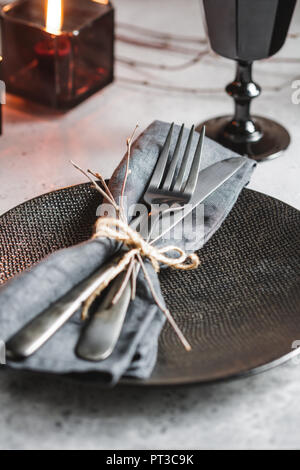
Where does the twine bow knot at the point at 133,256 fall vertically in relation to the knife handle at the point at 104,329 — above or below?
above

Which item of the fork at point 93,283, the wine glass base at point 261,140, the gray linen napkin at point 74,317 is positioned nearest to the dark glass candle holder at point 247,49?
the wine glass base at point 261,140

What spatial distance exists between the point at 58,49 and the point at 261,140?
28cm

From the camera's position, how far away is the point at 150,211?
578 mm

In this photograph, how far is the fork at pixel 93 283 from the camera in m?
0.43

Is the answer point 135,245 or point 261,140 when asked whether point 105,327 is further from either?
point 261,140

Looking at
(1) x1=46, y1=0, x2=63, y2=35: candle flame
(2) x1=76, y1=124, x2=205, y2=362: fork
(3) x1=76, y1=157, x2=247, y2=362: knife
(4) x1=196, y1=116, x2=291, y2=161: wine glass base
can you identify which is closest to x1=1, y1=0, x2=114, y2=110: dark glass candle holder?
(1) x1=46, y1=0, x2=63, y2=35: candle flame

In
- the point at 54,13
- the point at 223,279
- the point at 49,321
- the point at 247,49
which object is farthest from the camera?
the point at 54,13

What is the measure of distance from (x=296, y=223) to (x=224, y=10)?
0.27 meters

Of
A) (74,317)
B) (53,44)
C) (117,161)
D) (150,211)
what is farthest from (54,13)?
(74,317)

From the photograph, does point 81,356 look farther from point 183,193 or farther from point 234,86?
point 234,86

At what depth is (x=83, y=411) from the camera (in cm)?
47

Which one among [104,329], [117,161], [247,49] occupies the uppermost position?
[247,49]

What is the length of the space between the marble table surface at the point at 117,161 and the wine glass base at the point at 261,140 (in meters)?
0.01

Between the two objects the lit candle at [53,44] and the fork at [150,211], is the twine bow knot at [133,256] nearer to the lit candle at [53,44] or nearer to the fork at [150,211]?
the fork at [150,211]
